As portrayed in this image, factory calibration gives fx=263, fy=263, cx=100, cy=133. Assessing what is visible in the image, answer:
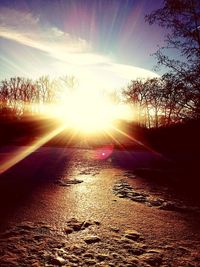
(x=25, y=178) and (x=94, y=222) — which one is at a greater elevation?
(x=25, y=178)

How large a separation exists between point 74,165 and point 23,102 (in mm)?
49302

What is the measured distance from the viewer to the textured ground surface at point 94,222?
289 cm

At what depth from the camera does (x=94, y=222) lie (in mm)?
3930

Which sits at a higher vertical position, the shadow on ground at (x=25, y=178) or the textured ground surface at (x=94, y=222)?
the shadow on ground at (x=25, y=178)

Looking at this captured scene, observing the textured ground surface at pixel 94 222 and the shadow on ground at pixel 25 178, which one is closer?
the textured ground surface at pixel 94 222

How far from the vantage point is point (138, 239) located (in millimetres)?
3350

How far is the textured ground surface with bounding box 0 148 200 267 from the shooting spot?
2889 millimetres

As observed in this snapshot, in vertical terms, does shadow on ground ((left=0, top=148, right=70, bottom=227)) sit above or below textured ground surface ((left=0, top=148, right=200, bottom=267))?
above

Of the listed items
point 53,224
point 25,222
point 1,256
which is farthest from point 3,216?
point 1,256

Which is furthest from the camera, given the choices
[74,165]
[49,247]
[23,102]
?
[23,102]

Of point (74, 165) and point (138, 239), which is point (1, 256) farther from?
point (74, 165)

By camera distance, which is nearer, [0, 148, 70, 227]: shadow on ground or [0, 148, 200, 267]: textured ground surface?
[0, 148, 200, 267]: textured ground surface

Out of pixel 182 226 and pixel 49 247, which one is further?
pixel 182 226

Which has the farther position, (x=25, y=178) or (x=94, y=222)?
(x=25, y=178)
